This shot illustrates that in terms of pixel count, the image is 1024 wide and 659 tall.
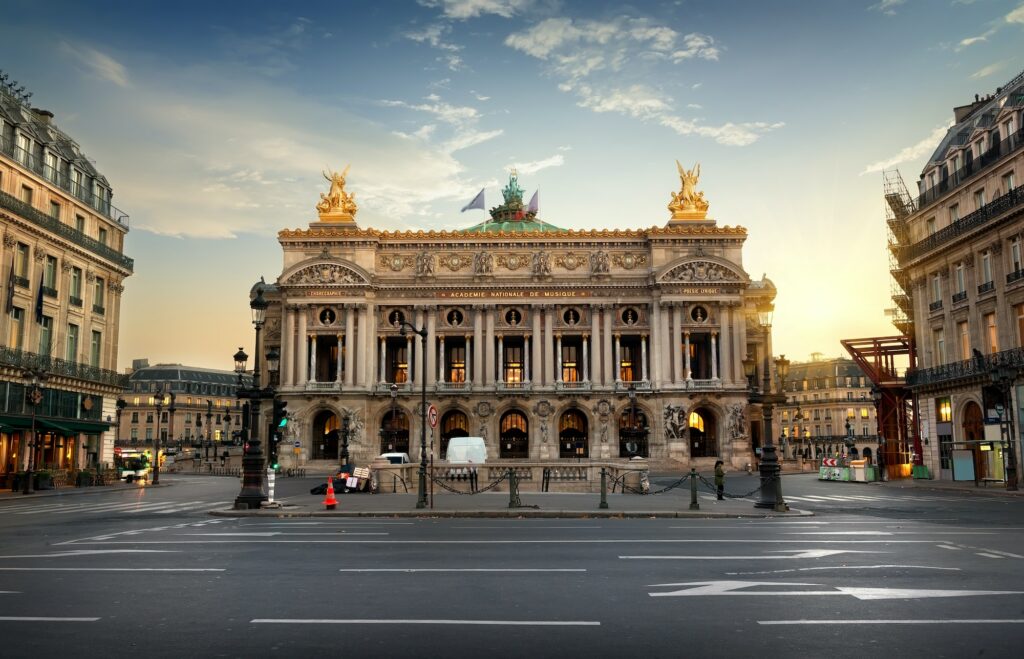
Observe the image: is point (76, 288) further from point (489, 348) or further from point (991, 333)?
point (991, 333)

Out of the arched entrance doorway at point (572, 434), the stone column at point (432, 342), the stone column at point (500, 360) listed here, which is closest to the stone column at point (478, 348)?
the stone column at point (500, 360)

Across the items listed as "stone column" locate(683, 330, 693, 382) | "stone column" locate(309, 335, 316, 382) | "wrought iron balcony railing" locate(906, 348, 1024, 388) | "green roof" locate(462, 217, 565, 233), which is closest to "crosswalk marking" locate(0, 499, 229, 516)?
"wrought iron balcony railing" locate(906, 348, 1024, 388)

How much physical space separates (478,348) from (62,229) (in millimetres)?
37111

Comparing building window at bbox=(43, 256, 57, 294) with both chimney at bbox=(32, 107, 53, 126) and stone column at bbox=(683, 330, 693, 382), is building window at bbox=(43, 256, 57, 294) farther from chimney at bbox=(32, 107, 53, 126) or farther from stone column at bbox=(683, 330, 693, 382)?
stone column at bbox=(683, 330, 693, 382)

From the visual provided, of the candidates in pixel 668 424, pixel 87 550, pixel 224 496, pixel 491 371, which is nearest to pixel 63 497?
pixel 224 496

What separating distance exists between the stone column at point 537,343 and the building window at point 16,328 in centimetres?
4203

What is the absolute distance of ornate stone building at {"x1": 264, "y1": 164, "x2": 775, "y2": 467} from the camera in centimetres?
7625

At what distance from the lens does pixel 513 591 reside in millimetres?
11508

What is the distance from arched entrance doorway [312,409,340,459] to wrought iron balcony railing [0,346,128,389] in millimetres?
Result: 21316

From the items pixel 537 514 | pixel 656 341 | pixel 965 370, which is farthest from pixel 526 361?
pixel 537 514

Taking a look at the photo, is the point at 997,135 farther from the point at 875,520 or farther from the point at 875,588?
the point at 875,588

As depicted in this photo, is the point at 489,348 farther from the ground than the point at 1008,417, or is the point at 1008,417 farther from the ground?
the point at 489,348

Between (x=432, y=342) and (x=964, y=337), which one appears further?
(x=432, y=342)

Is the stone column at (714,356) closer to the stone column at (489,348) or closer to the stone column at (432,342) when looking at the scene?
the stone column at (489,348)
